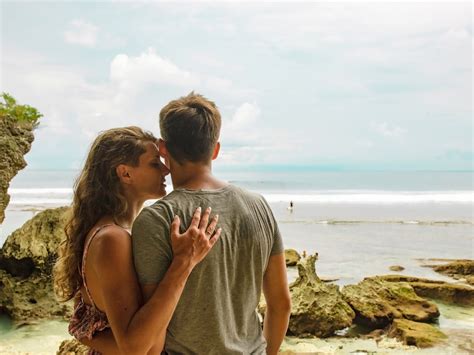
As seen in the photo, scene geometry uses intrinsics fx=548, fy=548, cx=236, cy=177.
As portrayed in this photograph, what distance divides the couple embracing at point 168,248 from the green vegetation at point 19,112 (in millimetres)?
6327

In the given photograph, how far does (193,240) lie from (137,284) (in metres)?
0.31

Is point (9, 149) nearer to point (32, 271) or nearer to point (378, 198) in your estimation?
point (32, 271)

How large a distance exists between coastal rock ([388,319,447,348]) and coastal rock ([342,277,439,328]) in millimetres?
297

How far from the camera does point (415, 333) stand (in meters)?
7.75

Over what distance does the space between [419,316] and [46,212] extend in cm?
633

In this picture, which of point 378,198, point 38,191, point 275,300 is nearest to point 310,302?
point 275,300

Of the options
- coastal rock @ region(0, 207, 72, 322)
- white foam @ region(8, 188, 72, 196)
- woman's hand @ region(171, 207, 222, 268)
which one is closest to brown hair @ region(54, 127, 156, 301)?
woman's hand @ region(171, 207, 222, 268)

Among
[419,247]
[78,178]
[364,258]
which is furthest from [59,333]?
[419,247]

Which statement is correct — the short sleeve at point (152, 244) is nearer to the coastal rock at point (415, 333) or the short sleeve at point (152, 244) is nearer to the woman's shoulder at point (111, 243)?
the woman's shoulder at point (111, 243)

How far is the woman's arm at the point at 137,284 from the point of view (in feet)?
6.72

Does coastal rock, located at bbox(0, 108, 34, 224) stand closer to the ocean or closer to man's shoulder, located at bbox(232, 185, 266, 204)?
man's shoulder, located at bbox(232, 185, 266, 204)

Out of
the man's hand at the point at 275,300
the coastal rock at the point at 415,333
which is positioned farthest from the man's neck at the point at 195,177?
the coastal rock at the point at 415,333

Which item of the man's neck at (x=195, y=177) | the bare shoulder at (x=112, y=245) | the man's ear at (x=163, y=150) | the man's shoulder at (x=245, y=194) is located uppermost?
the man's ear at (x=163, y=150)

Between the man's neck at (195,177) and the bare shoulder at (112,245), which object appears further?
the man's neck at (195,177)
